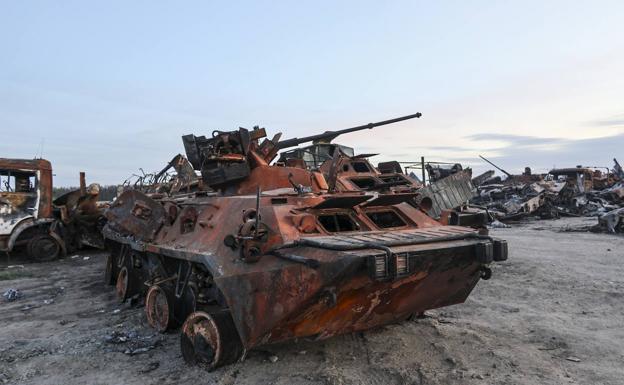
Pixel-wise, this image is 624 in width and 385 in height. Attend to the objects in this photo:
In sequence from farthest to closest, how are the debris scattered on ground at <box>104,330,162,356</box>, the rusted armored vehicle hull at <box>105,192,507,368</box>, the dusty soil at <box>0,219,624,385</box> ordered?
the debris scattered on ground at <box>104,330,162,356</box> → the dusty soil at <box>0,219,624,385</box> → the rusted armored vehicle hull at <box>105,192,507,368</box>

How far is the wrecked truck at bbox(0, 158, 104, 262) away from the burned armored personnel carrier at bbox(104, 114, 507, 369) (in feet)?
27.6

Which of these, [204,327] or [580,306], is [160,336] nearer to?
[204,327]

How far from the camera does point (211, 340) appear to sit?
525 cm

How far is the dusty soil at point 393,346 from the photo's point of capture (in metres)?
5.14

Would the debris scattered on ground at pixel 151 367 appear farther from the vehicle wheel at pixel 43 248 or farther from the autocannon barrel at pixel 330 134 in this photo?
the vehicle wheel at pixel 43 248

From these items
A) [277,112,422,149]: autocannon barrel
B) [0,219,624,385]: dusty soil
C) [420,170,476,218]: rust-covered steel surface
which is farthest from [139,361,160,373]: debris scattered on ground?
[420,170,476,218]: rust-covered steel surface

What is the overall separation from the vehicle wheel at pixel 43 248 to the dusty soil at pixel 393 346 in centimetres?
505

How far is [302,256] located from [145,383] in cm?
204

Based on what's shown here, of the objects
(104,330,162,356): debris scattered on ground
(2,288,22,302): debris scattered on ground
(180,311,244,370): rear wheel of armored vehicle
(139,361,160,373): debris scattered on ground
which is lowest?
(139,361,160,373): debris scattered on ground

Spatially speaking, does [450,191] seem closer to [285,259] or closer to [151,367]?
[285,259]

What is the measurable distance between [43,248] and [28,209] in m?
1.11

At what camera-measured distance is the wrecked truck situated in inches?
542

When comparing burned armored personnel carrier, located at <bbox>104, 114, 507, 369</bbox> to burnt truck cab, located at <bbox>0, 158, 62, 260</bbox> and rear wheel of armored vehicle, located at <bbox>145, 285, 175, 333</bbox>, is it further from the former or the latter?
burnt truck cab, located at <bbox>0, 158, 62, 260</bbox>

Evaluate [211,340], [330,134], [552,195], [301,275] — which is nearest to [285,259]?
[301,275]
